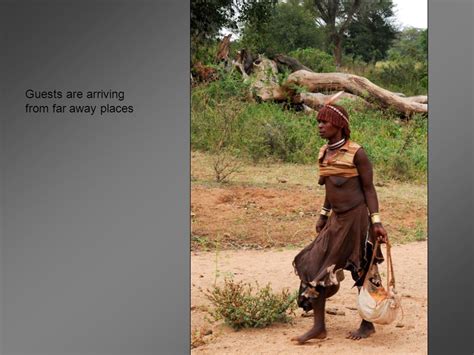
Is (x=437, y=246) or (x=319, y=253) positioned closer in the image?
(x=319, y=253)

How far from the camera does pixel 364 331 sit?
7.39 metres

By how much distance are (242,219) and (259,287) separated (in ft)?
1.98

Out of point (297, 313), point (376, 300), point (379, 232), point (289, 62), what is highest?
point (289, 62)

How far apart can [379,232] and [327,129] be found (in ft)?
2.92

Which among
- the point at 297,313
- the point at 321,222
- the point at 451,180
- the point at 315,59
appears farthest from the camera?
the point at 315,59

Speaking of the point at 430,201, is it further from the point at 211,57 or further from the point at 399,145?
the point at 211,57

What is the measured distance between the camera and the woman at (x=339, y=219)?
277 inches

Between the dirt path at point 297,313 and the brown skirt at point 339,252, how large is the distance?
274mm

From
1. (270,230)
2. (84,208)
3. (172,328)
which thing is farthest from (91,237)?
(270,230)

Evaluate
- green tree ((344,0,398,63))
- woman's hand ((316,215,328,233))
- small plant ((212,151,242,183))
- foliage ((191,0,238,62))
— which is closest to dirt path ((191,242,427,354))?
woman's hand ((316,215,328,233))

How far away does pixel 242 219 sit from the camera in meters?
7.92

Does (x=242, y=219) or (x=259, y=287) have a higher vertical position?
(x=242, y=219)

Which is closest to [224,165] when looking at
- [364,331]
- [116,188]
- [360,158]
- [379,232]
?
[116,188]

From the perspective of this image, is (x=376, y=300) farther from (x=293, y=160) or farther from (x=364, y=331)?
(x=293, y=160)
